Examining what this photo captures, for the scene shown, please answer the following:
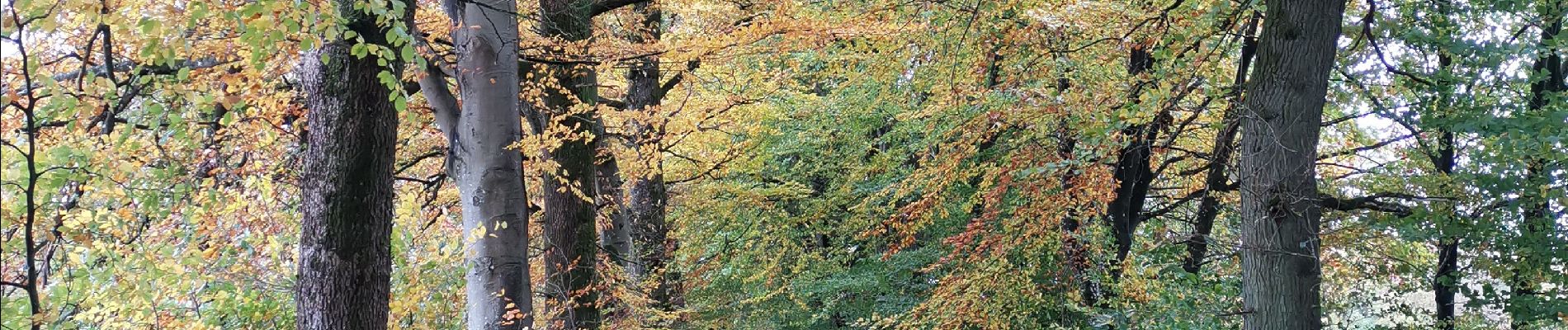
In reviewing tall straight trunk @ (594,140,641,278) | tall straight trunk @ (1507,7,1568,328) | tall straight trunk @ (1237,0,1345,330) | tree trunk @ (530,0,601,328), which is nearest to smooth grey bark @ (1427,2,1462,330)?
tall straight trunk @ (1507,7,1568,328)

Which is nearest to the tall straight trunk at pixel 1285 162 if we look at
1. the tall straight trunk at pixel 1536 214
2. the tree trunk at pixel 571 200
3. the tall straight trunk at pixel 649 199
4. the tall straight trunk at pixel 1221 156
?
the tall straight trunk at pixel 1221 156

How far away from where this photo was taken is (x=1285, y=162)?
5.66 meters

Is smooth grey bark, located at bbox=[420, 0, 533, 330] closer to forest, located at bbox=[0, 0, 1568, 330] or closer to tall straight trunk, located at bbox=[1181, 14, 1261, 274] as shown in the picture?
forest, located at bbox=[0, 0, 1568, 330]

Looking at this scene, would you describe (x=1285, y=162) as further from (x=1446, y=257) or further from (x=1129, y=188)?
(x=1446, y=257)

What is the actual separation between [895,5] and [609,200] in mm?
4178

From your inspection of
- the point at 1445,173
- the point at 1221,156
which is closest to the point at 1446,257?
the point at 1445,173

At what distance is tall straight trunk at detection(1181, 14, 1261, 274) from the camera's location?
7070 mm

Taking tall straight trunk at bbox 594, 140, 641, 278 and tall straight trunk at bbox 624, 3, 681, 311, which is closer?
tall straight trunk at bbox 594, 140, 641, 278

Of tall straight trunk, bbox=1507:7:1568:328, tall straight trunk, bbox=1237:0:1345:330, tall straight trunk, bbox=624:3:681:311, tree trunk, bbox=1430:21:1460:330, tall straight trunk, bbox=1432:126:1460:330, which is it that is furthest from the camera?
tall straight trunk, bbox=624:3:681:311

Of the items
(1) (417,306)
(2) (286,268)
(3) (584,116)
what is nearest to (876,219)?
(3) (584,116)

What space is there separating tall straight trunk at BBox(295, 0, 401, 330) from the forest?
0.01m

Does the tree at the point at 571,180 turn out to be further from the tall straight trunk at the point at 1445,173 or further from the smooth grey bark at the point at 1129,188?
the tall straight trunk at the point at 1445,173

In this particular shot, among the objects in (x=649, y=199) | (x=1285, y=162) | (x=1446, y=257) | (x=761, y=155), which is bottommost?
(x=1446, y=257)

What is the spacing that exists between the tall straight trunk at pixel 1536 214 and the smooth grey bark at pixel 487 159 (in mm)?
6142
